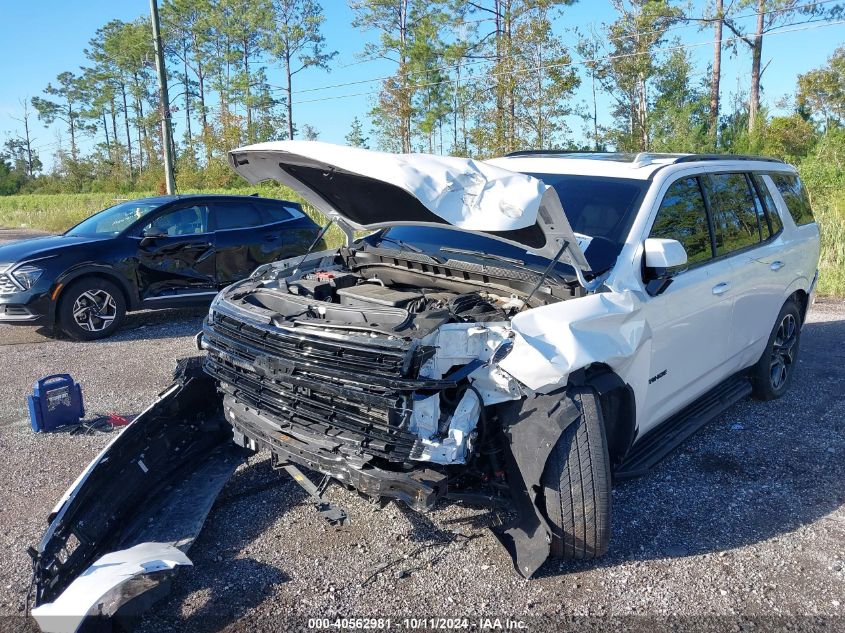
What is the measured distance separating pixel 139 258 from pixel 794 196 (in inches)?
282

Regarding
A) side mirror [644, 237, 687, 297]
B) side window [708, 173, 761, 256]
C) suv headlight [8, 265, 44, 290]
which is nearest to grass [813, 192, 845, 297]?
side window [708, 173, 761, 256]

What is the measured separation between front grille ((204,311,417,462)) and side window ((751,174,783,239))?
3.60 metres

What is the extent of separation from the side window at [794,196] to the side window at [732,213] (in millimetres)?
699

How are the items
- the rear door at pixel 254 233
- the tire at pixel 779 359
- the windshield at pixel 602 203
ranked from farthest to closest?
1. the rear door at pixel 254 233
2. the tire at pixel 779 359
3. the windshield at pixel 602 203

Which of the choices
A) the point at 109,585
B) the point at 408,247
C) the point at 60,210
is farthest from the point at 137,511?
the point at 60,210

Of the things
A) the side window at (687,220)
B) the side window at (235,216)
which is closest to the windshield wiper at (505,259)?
the side window at (687,220)

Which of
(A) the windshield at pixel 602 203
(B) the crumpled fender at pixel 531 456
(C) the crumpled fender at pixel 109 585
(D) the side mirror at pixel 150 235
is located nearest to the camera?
(C) the crumpled fender at pixel 109 585

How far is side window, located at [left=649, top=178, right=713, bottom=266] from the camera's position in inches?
149

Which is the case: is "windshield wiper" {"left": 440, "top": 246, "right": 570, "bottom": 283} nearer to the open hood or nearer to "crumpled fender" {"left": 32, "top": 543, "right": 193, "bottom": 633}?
the open hood

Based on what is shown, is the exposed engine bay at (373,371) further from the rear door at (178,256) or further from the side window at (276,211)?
the side window at (276,211)

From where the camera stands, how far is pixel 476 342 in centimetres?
279

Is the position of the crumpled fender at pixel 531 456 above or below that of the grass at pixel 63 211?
below

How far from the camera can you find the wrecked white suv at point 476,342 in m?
2.76

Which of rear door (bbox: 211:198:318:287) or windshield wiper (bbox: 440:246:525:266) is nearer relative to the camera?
windshield wiper (bbox: 440:246:525:266)
